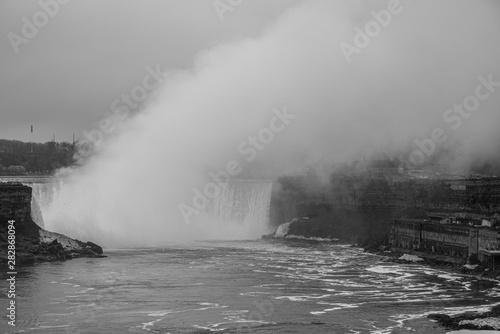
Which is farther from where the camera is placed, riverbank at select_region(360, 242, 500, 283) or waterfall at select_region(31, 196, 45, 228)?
waterfall at select_region(31, 196, 45, 228)

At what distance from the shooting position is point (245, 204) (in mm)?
104375

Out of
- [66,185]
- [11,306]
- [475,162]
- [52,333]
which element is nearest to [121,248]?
[66,185]

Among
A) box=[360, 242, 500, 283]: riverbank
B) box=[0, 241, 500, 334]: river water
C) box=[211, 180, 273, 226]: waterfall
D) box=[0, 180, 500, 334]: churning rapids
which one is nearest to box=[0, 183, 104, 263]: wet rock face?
box=[0, 241, 500, 334]: river water

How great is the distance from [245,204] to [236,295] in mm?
55660

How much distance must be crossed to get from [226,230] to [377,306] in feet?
177

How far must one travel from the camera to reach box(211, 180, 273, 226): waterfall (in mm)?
102619

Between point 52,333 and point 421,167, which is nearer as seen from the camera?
point 52,333

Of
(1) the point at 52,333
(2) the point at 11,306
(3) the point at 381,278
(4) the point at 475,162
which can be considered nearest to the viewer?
(1) the point at 52,333

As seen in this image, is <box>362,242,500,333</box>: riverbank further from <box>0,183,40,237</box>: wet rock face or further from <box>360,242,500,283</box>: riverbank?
<box>0,183,40,237</box>: wet rock face

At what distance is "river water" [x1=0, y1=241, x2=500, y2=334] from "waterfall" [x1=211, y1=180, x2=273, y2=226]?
106ft

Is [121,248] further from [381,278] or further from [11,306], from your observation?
[11,306]

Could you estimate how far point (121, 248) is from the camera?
258 feet

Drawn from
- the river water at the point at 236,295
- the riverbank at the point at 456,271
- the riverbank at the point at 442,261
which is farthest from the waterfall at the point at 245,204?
the river water at the point at 236,295

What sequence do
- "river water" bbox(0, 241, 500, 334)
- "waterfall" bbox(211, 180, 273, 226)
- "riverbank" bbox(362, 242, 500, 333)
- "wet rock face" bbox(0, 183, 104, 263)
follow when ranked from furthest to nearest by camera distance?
"waterfall" bbox(211, 180, 273, 226), "wet rock face" bbox(0, 183, 104, 263), "river water" bbox(0, 241, 500, 334), "riverbank" bbox(362, 242, 500, 333)
